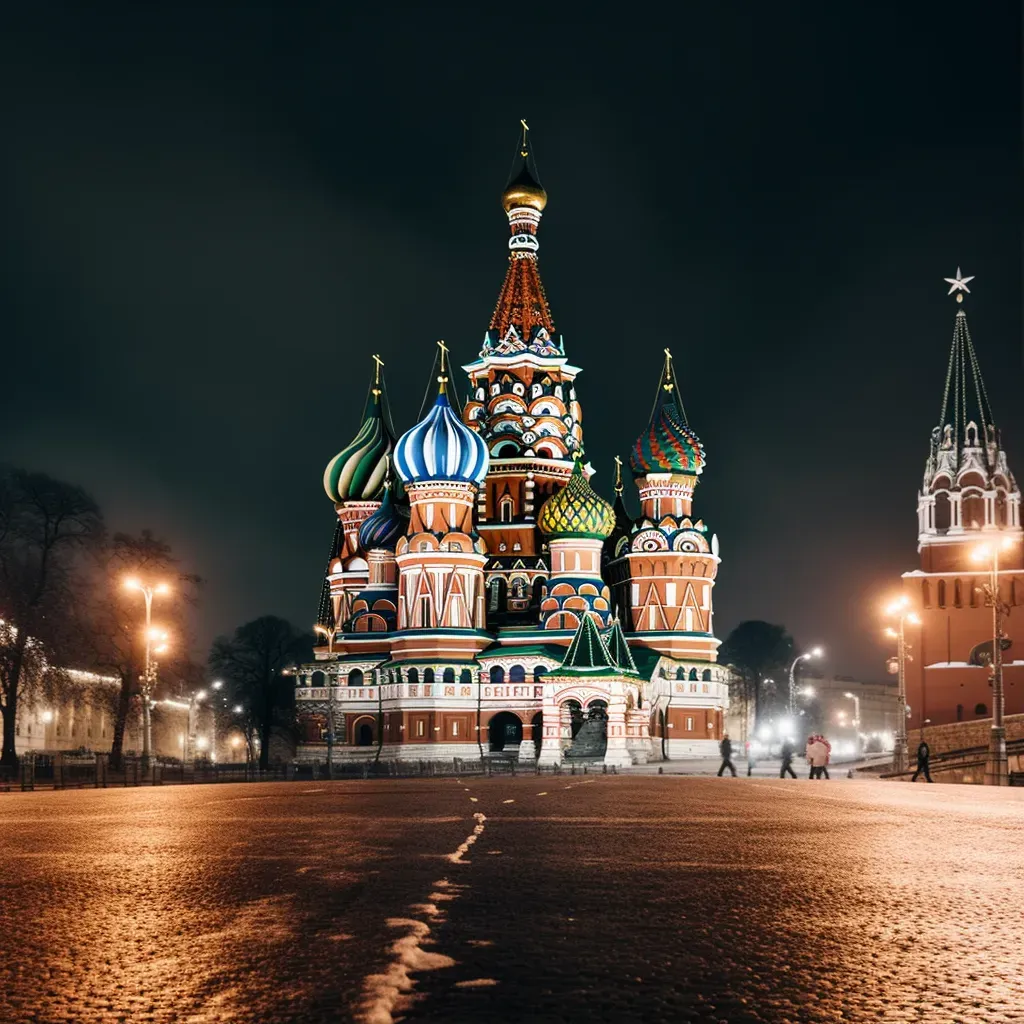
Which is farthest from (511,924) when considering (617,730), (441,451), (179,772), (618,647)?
(441,451)

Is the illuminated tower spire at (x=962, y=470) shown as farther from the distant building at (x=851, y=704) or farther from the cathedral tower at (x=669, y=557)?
the distant building at (x=851, y=704)

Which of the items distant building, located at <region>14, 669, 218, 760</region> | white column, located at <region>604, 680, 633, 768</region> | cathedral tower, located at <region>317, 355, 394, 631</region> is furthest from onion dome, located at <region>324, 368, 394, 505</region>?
white column, located at <region>604, 680, 633, 768</region>

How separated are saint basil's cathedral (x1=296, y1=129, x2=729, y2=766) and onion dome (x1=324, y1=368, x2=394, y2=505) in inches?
4.4

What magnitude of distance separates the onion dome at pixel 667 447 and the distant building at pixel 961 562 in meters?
13.9

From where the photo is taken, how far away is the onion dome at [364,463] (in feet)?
289

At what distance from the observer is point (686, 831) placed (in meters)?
15.9

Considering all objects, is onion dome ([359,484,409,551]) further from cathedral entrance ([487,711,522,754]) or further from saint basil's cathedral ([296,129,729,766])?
cathedral entrance ([487,711,522,754])

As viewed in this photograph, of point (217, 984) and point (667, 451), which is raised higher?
point (667, 451)

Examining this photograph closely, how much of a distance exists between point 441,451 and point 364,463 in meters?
13.7

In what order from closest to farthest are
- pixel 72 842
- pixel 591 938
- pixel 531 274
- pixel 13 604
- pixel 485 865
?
pixel 591 938 → pixel 485 865 → pixel 72 842 → pixel 13 604 → pixel 531 274

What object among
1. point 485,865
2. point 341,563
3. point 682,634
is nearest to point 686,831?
point 485,865

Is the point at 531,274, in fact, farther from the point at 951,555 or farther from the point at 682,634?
A: the point at 951,555

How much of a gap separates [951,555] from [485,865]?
248ft

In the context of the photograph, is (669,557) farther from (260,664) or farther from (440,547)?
(260,664)
